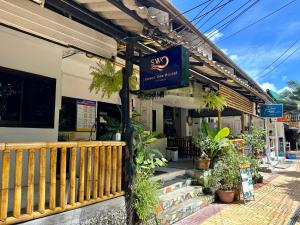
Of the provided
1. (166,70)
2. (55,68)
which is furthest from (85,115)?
(166,70)

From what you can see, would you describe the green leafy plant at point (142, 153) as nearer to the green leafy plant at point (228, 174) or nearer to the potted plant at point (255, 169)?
the green leafy plant at point (228, 174)

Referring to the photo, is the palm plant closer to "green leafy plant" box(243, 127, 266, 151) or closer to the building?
"green leafy plant" box(243, 127, 266, 151)

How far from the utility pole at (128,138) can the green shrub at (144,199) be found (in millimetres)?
106

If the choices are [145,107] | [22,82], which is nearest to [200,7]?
[22,82]

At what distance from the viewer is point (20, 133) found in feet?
17.3

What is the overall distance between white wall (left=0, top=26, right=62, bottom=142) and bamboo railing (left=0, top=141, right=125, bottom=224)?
1.56 feet

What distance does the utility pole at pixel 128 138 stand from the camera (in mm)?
4789

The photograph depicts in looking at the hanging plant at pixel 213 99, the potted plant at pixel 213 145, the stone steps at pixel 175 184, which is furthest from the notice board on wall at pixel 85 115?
the hanging plant at pixel 213 99

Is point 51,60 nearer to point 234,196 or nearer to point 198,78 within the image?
point 198,78

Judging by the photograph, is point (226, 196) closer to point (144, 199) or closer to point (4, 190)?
point (144, 199)

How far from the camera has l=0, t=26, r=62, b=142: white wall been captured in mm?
5125

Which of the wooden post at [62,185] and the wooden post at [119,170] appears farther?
the wooden post at [119,170]

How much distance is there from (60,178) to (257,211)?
5193 mm

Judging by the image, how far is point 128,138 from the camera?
4949 mm
